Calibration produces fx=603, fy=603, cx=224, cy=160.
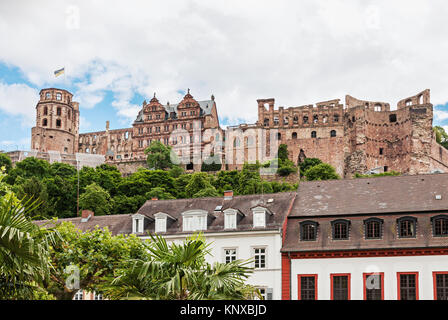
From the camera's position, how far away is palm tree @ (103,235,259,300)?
59.6 ft

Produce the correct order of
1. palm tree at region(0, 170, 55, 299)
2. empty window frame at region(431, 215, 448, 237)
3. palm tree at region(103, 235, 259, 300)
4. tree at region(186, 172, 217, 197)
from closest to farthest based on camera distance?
palm tree at region(0, 170, 55, 299) < palm tree at region(103, 235, 259, 300) < empty window frame at region(431, 215, 448, 237) < tree at region(186, 172, 217, 197)

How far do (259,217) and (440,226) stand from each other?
43.2ft

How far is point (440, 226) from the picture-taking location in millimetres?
41156

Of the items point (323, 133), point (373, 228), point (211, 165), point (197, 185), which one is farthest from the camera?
point (323, 133)

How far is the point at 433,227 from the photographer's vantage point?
41312 mm

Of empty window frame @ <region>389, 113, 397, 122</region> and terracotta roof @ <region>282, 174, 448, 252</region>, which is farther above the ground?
empty window frame @ <region>389, 113, 397, 122</region>

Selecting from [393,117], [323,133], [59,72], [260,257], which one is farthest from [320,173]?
[260,257]

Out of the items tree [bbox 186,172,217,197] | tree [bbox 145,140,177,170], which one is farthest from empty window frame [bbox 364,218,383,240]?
tree [bbox 145,140,177,170]

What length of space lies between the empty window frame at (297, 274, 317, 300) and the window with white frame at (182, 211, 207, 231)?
953cm

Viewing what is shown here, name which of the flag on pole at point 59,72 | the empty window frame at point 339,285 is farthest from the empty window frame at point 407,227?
the flag on pole at point 59,72

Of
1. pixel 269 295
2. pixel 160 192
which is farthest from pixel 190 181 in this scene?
pixel 269 295

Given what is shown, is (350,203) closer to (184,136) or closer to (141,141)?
(184,136)

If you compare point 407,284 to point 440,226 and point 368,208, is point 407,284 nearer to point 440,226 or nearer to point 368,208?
point 440,226

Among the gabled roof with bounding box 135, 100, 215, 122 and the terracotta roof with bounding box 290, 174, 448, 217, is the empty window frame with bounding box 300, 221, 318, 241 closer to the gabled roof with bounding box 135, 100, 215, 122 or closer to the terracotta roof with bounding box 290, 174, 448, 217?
the terracotta roof with bounding box 290, 174, 448, 217
